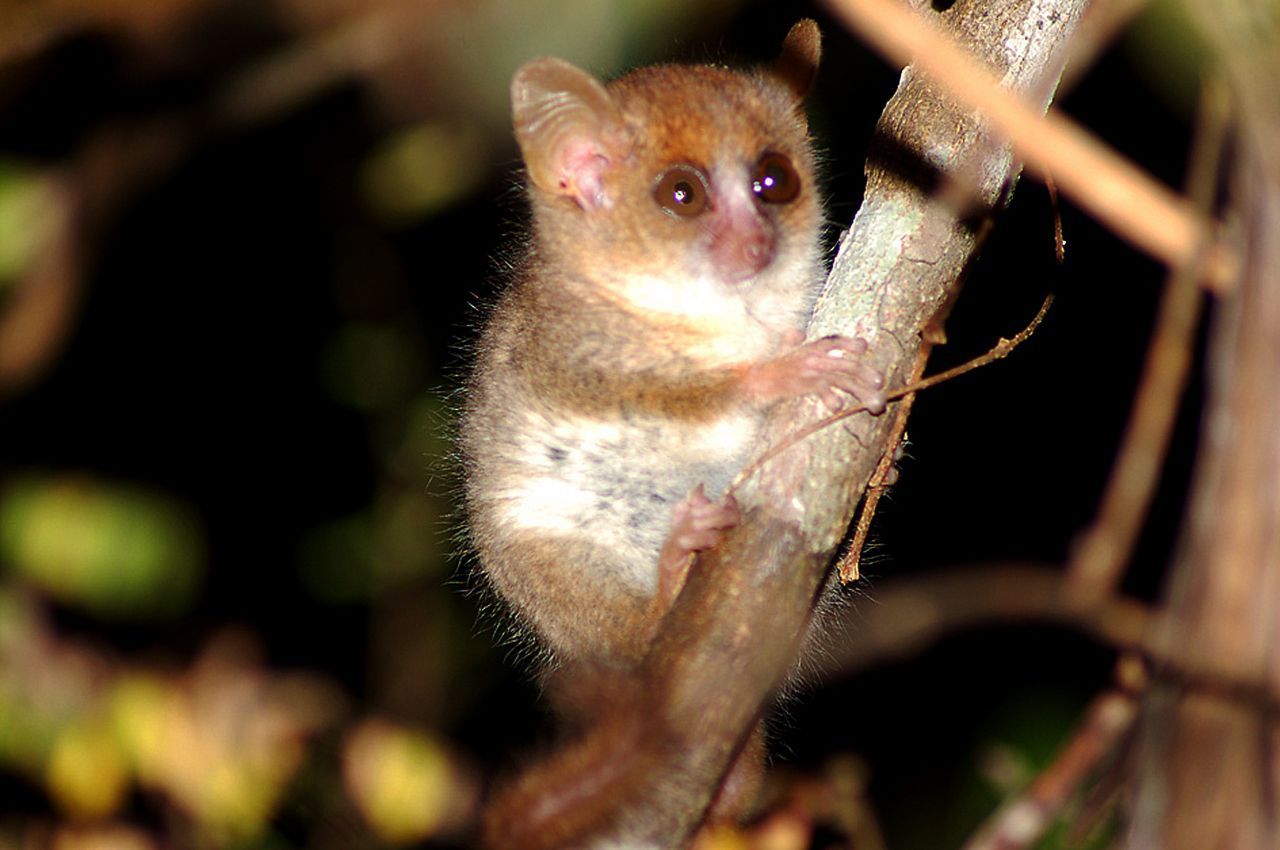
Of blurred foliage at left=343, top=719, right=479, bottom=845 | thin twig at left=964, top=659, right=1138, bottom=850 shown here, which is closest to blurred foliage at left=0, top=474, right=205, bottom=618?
blurred foliage at left=343, top=719, right=479, bottom=845

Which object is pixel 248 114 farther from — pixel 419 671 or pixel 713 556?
pixel 419 671

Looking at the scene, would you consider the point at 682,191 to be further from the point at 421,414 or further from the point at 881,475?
the point at 421,414

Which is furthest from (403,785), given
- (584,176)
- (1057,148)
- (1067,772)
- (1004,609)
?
(1057,148)

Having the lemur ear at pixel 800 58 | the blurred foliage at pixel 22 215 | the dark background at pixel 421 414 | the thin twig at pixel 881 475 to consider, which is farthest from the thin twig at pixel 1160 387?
the blurred foliage at pixel 22 215

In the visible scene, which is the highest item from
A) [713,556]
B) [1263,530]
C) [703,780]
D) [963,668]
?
[1263,530]

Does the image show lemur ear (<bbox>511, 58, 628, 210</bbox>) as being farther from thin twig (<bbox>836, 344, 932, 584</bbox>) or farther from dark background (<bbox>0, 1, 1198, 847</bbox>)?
thin twig (<bbox>836, 344, 932, 584</bbox>)

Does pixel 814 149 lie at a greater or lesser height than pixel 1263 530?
lesser

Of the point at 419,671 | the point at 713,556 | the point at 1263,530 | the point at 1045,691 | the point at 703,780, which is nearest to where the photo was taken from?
the point at 1263,530

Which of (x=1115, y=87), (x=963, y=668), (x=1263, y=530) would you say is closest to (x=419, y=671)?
(x=963, y=668)
